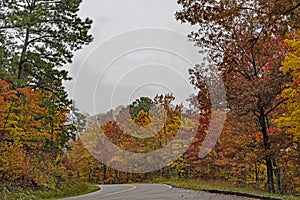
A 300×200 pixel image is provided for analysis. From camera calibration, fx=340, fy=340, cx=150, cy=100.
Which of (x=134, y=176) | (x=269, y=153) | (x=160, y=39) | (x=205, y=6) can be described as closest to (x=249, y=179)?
(x=269, y=153)

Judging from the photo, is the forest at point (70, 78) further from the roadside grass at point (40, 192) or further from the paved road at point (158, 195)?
the paved road at point (158, 195)

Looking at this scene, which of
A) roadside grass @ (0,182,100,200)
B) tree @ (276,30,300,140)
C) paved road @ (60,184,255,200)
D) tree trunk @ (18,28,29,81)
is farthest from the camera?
tree trunk @ (18,28,29,81)

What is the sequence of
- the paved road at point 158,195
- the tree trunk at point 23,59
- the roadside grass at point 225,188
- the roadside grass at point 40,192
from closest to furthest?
the roadside grass at point 225,188 < the paved road at point 158,195 < the roadside grass at point 40,192 < the tree trunk at point 23,59

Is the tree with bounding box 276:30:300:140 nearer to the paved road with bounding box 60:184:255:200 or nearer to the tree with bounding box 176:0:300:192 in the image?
the tree with bounding box 176:0:300:192

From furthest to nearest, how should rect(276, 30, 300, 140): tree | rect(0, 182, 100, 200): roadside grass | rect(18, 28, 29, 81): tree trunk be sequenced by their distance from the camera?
rect(18, 28, 29, 81): tree trunk → rect(0, 182, 100, 200): roadside grass → rect(276, 30, 300, 140): tree

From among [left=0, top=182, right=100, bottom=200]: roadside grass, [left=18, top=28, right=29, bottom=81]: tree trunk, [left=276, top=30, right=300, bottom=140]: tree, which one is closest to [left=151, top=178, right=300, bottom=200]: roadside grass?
[left=276, top=30, right=300, bottom=140]: tree

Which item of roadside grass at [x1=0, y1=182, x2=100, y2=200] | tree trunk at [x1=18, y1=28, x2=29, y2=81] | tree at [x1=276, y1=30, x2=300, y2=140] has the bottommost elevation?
roadside grass at [x1=0, y1=182, x2=100, y2=200]

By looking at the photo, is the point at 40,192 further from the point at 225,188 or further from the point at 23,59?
the point at 225,188

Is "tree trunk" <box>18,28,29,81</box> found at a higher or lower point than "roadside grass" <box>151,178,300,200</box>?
higher

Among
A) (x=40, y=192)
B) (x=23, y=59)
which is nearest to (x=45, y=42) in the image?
(x=23, y=59)

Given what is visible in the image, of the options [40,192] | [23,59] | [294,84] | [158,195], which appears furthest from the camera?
[23,59]

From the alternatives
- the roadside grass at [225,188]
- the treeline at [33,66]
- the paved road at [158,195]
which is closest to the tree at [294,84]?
the roadside grass at [225,188]

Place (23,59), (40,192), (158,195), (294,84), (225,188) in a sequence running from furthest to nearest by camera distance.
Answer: (23,59)
(40,192)
(225,188)
(158,195)
(294,84)

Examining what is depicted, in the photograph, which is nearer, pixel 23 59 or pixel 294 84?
pixel 294 84
